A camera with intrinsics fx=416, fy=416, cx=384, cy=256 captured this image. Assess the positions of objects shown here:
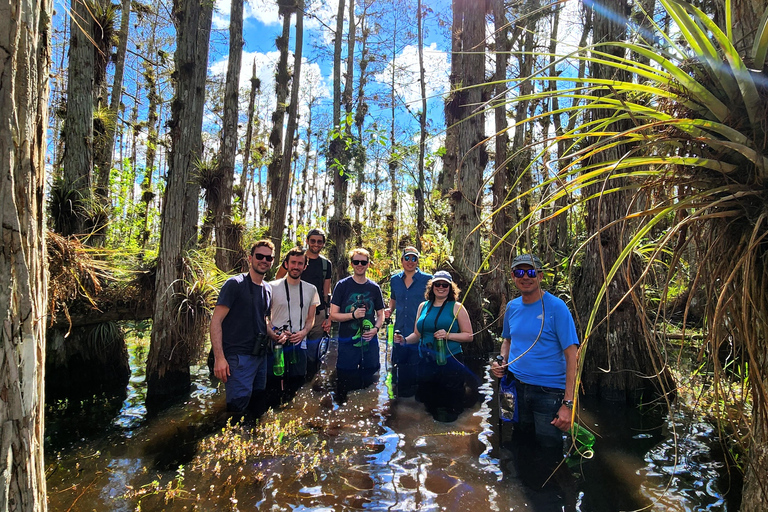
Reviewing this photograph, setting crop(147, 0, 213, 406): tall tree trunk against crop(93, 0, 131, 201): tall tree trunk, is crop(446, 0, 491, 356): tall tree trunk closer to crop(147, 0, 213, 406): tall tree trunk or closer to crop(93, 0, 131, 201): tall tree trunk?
crop(147, 0, 213, 406): tall tree trunk

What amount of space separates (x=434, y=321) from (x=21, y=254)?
15.5ft

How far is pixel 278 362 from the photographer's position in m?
5.71

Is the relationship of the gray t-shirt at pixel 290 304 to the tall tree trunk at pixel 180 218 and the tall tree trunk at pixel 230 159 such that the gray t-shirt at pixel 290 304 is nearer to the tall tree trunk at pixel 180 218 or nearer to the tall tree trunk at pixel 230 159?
the tall tree trunk at pixel 180 218

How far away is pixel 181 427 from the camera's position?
16.6 feet

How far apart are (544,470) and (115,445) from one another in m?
4.51

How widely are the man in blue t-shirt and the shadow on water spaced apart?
48 cm

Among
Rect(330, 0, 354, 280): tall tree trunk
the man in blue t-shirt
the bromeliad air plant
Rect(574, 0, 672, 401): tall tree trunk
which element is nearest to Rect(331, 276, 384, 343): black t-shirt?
the man in blue t-shirt

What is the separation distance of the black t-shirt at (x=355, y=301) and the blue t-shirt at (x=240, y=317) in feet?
4.99

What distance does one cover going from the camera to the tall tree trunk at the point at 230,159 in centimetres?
923

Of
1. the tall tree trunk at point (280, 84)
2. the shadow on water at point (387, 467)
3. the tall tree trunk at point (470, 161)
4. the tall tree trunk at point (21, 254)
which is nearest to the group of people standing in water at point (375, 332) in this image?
the shadow on water at point (387, 467)

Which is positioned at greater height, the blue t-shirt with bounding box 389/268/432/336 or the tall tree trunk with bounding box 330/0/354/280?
the tall tree trunk with bounding box 330/0/354/280

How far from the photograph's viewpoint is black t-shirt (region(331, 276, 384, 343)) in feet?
20.5

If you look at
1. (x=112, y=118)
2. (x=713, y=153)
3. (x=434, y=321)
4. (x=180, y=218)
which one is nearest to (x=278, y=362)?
(x=434, y=321)

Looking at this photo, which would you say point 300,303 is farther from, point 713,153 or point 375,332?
point 713,153
